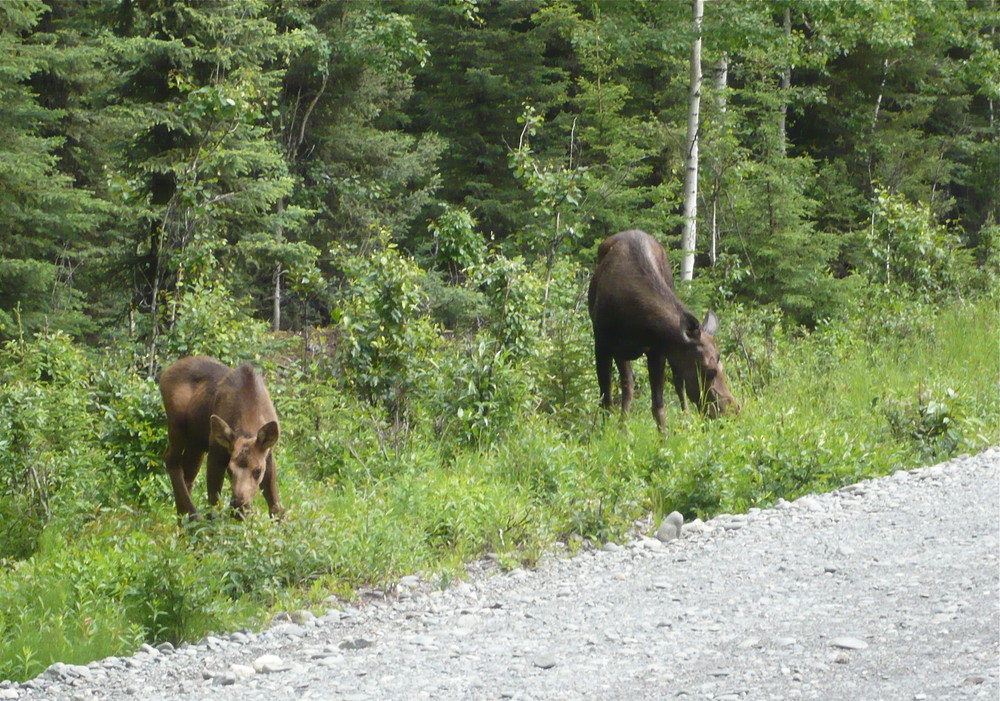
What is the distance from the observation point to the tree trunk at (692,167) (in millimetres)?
17609

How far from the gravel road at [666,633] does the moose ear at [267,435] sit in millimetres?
1136

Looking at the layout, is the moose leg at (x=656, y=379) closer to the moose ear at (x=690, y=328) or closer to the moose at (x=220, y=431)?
the moose ear at (x=690, y=328)

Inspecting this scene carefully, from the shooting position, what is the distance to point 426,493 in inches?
289

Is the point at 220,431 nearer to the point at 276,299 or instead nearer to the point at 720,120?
the point at 720,120

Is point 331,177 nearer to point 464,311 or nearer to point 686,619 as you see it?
point 464,311

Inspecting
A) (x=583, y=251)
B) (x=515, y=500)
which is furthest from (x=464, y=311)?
(x=515, y=500)

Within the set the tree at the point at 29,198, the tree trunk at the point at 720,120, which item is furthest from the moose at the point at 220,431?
the tree trunk at the point at 720,120

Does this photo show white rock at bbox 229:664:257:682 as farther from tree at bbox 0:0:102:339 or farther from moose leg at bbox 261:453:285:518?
tree at bbox 0:0:102:339

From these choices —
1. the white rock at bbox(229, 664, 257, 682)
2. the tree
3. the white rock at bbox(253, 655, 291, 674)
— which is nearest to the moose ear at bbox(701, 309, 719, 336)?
the white rock at bbox(253, 655, 291, 674)

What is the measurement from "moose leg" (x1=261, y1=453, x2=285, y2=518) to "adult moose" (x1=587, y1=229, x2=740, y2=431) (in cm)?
385

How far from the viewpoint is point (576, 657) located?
4.77 metres

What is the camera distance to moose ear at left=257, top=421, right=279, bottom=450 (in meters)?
6.30

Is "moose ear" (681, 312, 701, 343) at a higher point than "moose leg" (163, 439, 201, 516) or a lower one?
higher

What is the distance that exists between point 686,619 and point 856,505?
2586 millimetres
